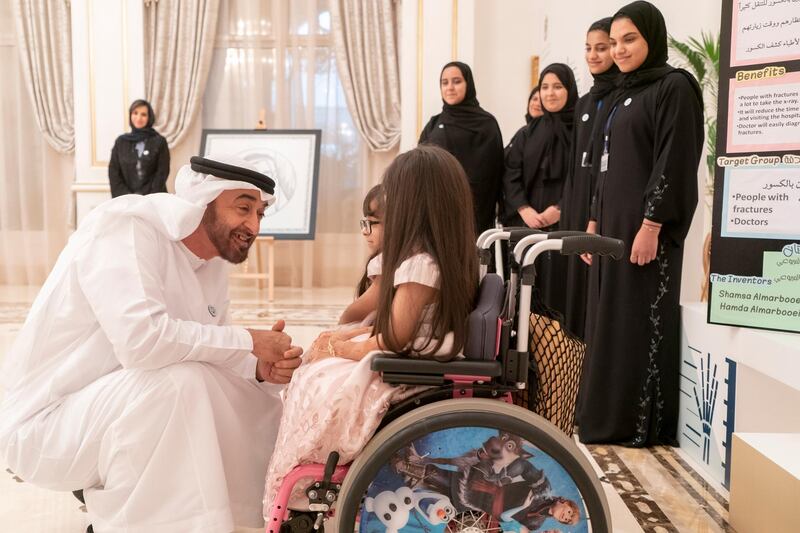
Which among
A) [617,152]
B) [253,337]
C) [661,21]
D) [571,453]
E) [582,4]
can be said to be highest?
[582,4]

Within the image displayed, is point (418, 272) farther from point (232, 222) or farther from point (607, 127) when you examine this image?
point (607, 127)

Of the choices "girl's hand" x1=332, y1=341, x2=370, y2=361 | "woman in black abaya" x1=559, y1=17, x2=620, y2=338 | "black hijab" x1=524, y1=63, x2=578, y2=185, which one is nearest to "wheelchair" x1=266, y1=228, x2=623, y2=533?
"girl's hand" x1=332, y1=341, x2=370, y2=361

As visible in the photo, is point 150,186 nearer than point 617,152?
No

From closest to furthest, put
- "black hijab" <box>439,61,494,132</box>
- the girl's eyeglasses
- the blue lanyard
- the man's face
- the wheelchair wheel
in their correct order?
1. the wheelchair wheel
2. the man's face
3. the girl's eyeglasses
4. the blue lanyard
5. "black hijab" <box>439,61,494,132</box>

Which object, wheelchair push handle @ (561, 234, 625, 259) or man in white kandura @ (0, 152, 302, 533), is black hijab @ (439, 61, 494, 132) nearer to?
man in white kandura @ (0, 152, 302, 533)

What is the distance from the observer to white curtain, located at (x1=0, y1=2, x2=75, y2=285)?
7.09 metres

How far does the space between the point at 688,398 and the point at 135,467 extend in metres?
1.85

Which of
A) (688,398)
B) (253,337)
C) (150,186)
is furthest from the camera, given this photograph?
(150,186)

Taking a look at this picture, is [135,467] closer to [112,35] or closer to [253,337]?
[253,337]

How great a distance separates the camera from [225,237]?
6.25ft

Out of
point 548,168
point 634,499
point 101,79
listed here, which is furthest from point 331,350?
point 101,79

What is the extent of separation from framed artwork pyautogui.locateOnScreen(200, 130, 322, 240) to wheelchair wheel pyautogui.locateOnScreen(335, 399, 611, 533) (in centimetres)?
496

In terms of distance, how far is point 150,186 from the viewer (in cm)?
629

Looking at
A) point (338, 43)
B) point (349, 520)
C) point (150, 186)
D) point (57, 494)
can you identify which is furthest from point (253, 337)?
point (338, 43)
